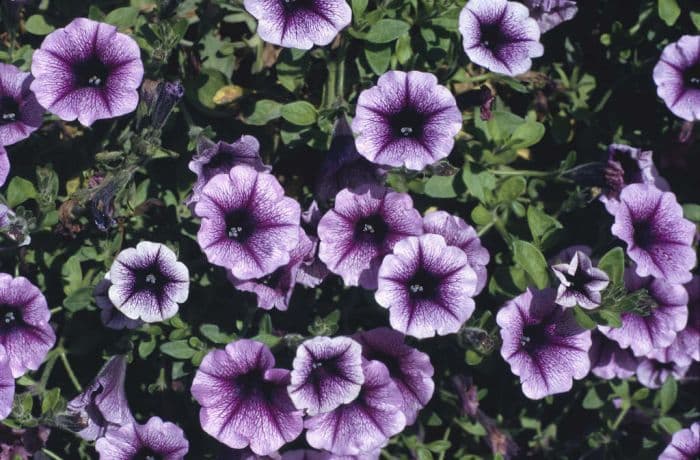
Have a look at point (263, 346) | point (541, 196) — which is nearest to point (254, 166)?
point (263, 346)

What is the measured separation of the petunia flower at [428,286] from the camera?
2602 mm

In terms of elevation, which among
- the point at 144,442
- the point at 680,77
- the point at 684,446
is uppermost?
the point at 680,77

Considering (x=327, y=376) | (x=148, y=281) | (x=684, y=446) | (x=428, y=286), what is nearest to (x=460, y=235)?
(x=428, y=286)

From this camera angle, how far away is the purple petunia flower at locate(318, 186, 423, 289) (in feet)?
8.78

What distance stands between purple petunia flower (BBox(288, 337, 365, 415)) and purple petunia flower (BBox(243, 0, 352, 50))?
37.6 inches

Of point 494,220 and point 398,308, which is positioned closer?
point 398,308

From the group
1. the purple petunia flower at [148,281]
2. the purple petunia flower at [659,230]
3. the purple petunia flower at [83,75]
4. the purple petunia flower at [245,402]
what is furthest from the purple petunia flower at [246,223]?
the purple petunia flower at [659,230]

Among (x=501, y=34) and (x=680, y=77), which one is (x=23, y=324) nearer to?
(x=501, y=34)

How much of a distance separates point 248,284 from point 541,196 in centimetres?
134

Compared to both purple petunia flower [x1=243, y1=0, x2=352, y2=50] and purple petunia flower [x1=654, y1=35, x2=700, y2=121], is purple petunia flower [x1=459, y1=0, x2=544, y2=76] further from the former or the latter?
purple petunia flower [x1=654, y1=35, x2=700, y2=121]

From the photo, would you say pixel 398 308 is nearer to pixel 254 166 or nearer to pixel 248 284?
pixel 248 284

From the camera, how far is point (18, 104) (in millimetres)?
2744

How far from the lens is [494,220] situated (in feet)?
9.93

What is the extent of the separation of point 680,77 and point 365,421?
1758 millimetres
